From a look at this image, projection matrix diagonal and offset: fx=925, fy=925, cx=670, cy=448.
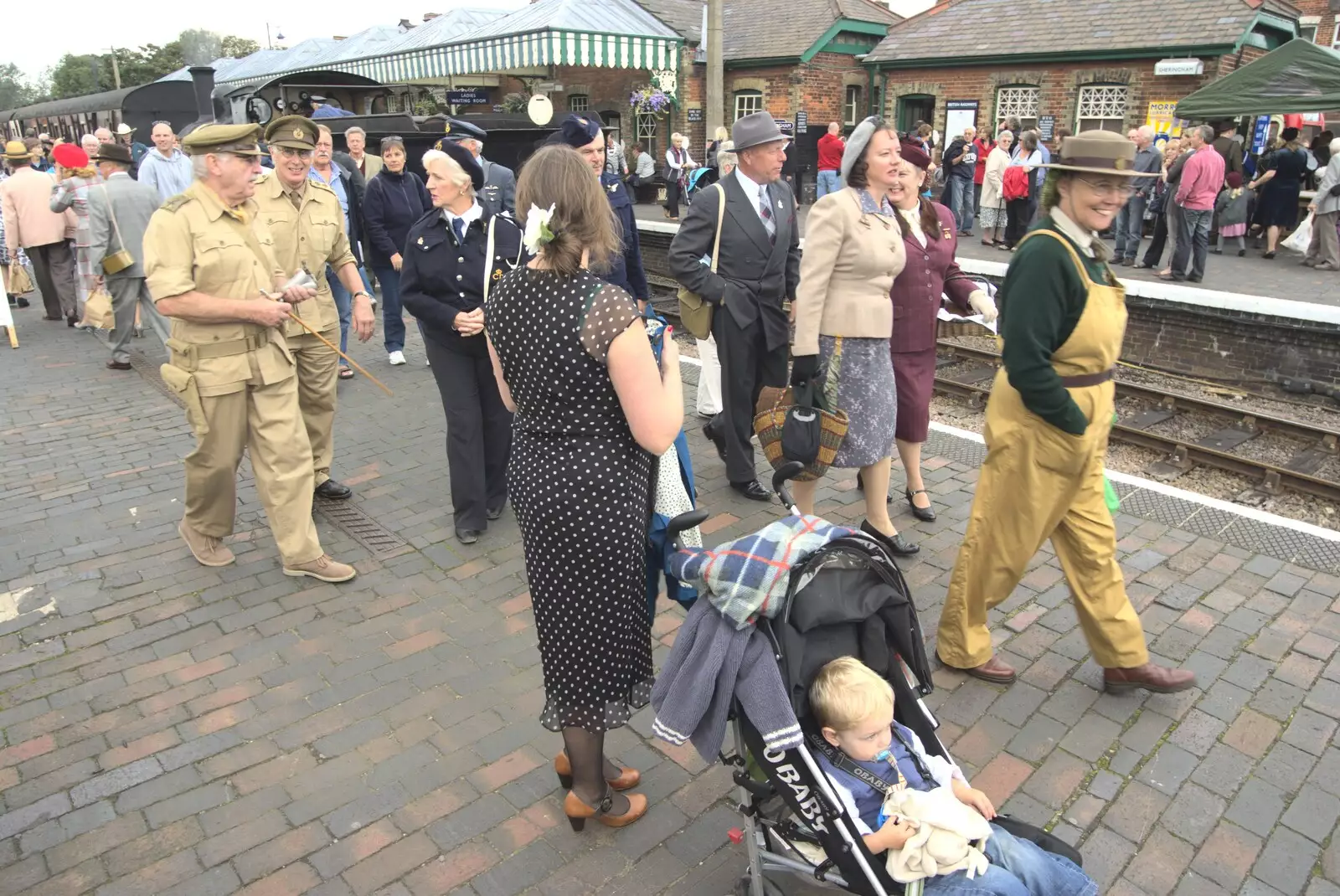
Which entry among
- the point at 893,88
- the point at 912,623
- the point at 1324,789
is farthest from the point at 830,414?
the point at 893,88

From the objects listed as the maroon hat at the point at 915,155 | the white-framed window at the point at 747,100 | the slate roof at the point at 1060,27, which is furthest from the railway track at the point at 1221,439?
the white-framed window at the point at 747,100

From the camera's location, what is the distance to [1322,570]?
15.0 feet

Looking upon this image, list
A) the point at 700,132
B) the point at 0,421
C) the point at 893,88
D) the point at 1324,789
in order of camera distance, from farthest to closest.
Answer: the point at 700,132 < the point at 893,88 < the point at 0,421 < the point at 1324,789

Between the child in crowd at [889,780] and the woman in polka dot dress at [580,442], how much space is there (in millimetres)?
698

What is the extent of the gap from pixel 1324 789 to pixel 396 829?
3152 mm

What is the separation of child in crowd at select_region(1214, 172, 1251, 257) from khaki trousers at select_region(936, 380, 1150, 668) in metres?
12.8

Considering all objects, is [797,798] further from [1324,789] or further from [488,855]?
[1324,789]

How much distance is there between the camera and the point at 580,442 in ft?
8.77

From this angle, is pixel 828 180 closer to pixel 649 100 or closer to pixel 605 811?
pixel 649 100

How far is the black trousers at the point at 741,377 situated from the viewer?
534 cm

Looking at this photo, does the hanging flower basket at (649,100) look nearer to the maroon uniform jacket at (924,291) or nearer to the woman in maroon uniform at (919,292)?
the woman in maroon uniform at (919,292)

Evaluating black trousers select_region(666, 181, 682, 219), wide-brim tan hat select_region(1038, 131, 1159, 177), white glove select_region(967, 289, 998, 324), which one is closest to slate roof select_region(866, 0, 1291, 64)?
black trousers select_region(666, 181, 682, 219)

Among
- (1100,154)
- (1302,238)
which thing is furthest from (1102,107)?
(1100,154)

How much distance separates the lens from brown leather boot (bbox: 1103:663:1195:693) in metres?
3.57
